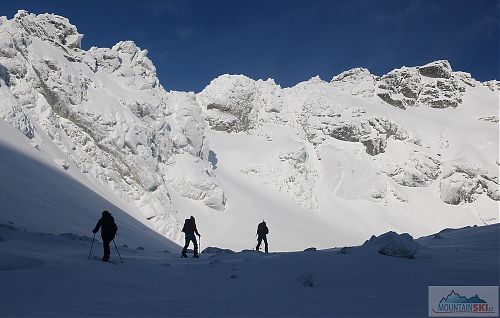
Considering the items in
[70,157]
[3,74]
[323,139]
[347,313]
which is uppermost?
[323,139]

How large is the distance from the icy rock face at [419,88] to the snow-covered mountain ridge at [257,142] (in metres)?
0.47

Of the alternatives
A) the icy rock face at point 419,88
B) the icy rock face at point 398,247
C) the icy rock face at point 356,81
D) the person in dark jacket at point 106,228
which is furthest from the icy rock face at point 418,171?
the person in dark jacket at point 106,228

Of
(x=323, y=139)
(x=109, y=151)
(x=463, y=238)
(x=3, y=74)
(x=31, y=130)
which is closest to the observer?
(x=463, y=238)

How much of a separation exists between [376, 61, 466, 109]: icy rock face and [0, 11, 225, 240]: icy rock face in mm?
73480

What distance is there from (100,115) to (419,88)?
334ft

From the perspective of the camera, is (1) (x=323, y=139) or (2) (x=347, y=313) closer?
(2) (x=347, y=313)

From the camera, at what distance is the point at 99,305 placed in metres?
7.40

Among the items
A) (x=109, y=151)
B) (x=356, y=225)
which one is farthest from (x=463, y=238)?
(x=356, y=225)

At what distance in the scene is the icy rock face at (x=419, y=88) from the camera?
11831 cm

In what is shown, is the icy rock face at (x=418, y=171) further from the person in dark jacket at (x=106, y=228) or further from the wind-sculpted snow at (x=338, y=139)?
the person in dark jacket at (x=106, y=228)

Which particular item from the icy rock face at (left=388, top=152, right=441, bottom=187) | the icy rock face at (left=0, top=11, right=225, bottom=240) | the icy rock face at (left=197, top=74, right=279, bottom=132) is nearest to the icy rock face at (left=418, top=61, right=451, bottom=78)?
the icy rock face at (left=388, top=152, right=441, bottom=187)

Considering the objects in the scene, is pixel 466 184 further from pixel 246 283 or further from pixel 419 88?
pixel 246 283

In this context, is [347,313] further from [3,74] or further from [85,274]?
[3,74]

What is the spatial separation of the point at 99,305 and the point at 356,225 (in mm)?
69833
